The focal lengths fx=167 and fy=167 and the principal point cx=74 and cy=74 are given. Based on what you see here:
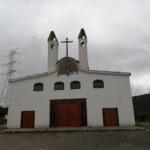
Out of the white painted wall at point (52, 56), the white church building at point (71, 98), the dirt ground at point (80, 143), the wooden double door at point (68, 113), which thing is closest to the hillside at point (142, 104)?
the white church building at point (71, 98)

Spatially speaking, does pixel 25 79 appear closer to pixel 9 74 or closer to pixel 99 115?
pixel 99 115

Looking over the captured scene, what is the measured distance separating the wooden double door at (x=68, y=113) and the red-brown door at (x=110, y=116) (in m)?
1.82

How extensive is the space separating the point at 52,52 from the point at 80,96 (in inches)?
222

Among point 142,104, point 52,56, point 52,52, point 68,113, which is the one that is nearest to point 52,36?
point 52,52

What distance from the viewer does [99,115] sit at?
15.1 meters

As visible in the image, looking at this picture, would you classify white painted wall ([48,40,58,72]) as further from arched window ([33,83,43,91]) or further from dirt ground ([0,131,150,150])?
dirt ground ([0,131,150,150])

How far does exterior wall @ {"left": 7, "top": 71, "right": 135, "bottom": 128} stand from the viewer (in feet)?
49.7

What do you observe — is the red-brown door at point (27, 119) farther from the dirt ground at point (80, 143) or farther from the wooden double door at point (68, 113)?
the dirt ground at point (80, 143)

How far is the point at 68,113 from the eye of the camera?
1567 centimetres

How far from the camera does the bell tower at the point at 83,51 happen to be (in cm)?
1677

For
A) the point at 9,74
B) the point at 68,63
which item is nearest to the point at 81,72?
the point at 68,63

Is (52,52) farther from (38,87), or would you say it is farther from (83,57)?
(38,87)

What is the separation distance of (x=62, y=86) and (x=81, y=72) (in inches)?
91.7

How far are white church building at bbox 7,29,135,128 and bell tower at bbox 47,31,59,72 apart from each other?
0.10 meters
